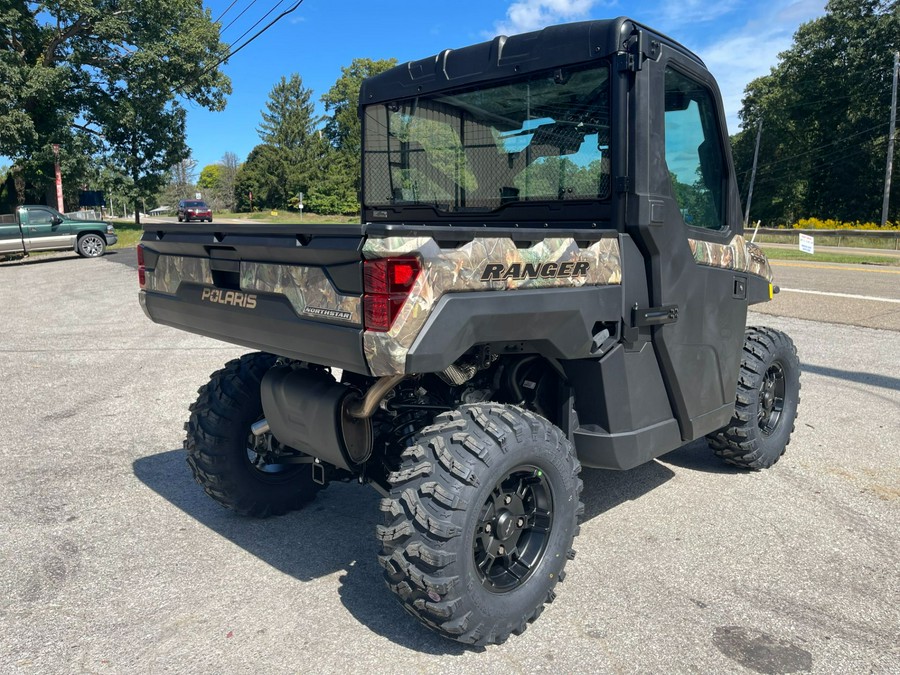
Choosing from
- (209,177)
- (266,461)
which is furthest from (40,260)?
(209,177)

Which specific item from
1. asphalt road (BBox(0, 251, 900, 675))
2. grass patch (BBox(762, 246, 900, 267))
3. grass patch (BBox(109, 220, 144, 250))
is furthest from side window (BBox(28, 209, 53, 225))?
grass patch (BBox(762, 246, 900, 267))

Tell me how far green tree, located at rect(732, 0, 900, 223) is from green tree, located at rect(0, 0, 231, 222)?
1666 inches

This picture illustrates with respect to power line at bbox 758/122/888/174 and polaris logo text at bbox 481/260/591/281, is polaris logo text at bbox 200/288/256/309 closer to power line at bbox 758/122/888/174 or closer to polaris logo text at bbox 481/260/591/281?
polaris logo text at bbox 481/260/591/281

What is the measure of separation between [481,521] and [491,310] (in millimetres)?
821

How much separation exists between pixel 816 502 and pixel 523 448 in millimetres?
2353

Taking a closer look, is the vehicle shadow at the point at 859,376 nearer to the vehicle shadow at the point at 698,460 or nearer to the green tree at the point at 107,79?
the vehicle shadow at the point at 698,460

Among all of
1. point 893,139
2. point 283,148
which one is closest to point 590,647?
point 893,139

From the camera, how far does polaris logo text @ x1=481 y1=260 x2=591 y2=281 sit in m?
2.48

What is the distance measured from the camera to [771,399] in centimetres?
450

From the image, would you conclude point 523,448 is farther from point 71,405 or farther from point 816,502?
point 71,405

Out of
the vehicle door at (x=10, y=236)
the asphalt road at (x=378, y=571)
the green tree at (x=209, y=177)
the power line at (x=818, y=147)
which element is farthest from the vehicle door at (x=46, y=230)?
the green tree at (x=209, y=177)

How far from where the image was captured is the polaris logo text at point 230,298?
2.74m

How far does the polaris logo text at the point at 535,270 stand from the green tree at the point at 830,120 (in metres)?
52.2

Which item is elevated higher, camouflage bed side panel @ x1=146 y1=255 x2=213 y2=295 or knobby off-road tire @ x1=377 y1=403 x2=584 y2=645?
camouflage bed side panel @ x1=146 y1=255 x2=213 y2=295
